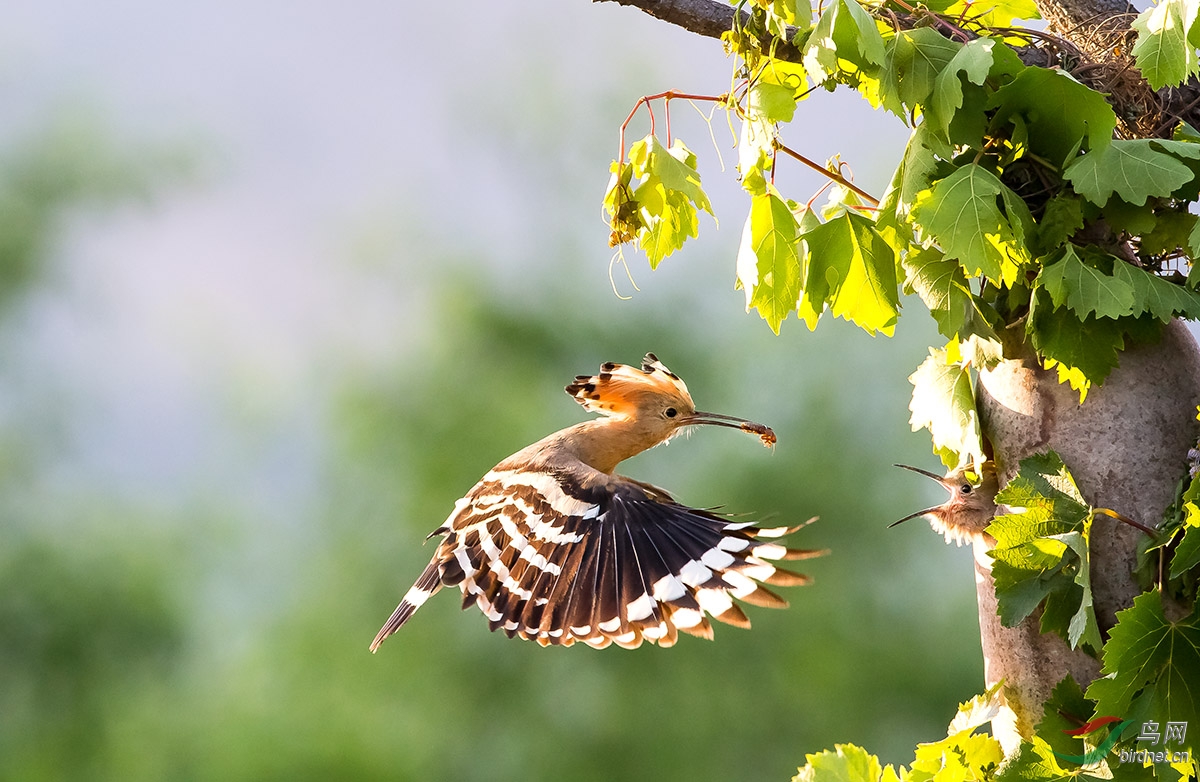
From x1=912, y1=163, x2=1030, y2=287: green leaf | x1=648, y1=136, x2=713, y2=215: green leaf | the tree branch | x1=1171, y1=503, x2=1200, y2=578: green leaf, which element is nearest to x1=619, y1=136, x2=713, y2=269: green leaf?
x1=648, y1=136, x2=713, y2=215: green leaf

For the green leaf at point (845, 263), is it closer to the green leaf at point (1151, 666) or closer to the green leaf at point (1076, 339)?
the green leaf at point (1076, 339)

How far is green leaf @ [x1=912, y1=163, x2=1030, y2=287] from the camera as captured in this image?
0.82 m

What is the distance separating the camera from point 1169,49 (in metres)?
0.84

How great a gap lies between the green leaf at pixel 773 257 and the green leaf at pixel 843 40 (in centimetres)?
12

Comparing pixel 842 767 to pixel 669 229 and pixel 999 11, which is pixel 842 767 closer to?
pixel 669 229

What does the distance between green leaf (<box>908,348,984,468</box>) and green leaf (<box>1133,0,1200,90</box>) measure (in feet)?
0.96

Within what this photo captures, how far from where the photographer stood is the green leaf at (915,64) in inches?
33.5

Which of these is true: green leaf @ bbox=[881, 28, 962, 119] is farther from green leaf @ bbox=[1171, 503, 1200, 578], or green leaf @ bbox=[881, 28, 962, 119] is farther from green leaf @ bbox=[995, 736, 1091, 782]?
green leaf @ bbox=[995, 736, 1091, 782]

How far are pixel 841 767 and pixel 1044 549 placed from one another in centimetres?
27

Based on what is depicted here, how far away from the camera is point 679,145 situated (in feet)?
3.36

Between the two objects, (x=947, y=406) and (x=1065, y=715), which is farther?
(x=947, y=406)

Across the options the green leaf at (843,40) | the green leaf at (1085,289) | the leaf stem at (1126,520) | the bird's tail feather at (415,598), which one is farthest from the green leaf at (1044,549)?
the bird's tail feather at (415,598)

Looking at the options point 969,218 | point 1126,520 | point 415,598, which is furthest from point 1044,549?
point 415,598

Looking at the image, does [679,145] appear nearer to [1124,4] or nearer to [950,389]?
[950,389]
